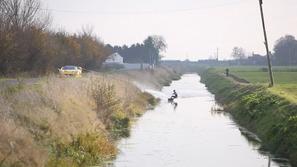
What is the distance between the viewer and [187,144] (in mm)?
32750

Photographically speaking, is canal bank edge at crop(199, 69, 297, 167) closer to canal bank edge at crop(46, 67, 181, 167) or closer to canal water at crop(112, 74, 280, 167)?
canal water at crop(112, 74, 280, 167)

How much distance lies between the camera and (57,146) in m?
23.2

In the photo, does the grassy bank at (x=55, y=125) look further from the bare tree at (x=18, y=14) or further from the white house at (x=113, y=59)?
the white house at (x=113, y=59)

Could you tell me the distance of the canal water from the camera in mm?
27141

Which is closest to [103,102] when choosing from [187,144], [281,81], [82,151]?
[187,144]

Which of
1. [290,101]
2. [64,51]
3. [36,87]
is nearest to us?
[36,87]

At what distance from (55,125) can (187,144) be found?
1059cm

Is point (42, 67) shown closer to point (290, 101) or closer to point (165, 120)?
point (165, 120)

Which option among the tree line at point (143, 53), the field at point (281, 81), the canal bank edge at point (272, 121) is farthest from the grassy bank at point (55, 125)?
the tree line at point (143, 53)

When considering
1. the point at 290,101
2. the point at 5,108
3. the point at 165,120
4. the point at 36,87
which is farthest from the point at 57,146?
the point at 165,120

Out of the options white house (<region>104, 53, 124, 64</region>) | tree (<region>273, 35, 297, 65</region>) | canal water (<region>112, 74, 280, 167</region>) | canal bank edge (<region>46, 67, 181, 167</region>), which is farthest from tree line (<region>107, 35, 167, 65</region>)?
canal water (<region>112, 74, 280, 167</region>)

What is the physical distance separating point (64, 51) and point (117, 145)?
49.1m

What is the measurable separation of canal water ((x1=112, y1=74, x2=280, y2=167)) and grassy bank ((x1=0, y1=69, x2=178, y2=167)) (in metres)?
1.53

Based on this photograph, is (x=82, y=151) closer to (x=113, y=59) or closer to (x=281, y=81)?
(x=281, y=81)
